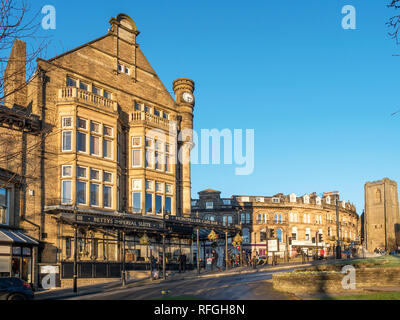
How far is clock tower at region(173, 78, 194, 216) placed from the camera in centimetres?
4616

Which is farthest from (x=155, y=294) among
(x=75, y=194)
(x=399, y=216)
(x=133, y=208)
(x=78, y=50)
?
(x=399, y=216)

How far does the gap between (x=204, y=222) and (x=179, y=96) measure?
45.9 feet

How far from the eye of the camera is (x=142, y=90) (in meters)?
43.6

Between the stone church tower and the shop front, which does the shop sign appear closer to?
the shop front

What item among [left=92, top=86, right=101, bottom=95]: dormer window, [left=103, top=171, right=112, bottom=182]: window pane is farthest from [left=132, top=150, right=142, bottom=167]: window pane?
[left=92, top=86, right=101, bottom=95]: dormer window

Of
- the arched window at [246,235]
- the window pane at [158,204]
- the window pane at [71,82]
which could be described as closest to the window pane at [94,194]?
the window pane at [158,204]

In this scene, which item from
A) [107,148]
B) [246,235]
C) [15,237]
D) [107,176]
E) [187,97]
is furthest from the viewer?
[246,235]

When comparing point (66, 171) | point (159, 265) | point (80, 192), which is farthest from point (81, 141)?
point (159, 265)

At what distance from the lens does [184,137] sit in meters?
46.7

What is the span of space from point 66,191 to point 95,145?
440cm

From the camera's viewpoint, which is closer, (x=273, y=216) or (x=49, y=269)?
(x=49, y=269)

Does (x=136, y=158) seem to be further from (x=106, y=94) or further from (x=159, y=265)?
(x=159, y=265)

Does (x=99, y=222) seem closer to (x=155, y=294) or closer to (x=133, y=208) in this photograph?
(x=133, y=208)

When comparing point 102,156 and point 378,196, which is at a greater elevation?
point 102,156
